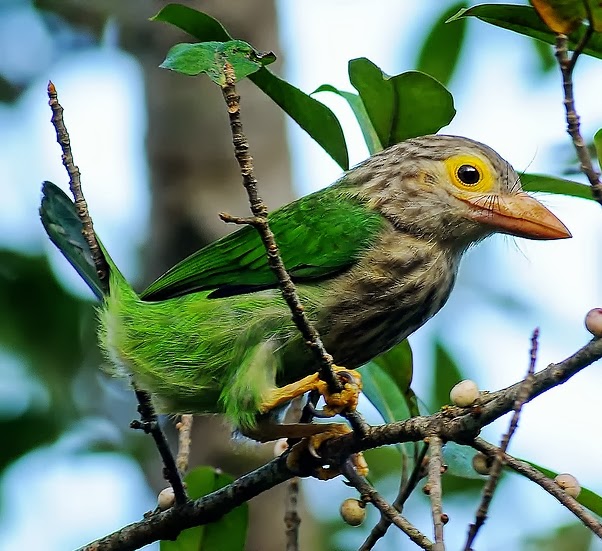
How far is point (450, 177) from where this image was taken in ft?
11.8

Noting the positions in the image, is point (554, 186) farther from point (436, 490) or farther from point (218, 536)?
point (218, 536)

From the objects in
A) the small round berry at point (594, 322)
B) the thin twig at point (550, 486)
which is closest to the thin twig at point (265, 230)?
the thin twig at point (550, 486)

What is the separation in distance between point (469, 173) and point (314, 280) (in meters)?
0.70

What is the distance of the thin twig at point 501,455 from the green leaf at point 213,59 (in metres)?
0.94

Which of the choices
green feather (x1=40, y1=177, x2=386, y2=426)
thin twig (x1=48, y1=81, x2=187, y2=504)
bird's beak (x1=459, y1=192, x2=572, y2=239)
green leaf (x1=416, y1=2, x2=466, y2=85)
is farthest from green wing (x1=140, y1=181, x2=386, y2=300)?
green leaf (x1=416, y1=2, x2=466, y2=85)

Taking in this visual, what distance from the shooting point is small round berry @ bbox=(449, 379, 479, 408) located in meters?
2.33

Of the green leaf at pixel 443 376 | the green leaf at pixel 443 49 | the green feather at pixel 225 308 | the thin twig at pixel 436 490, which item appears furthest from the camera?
the green leaf at pixel 443 376

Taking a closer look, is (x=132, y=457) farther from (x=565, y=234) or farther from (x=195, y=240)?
(x=565, y=234)

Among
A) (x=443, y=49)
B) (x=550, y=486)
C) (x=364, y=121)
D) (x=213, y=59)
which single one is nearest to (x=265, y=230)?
(x=213, y=59)

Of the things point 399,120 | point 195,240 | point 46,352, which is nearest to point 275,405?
point 399,120

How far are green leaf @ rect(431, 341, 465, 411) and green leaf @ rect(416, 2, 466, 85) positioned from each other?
1279 millimetres

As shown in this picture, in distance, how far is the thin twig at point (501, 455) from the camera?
207cm

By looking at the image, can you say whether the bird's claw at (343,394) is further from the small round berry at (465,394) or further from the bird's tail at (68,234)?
the bird's tail at (68,234)

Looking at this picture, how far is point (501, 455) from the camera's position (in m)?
2.13
